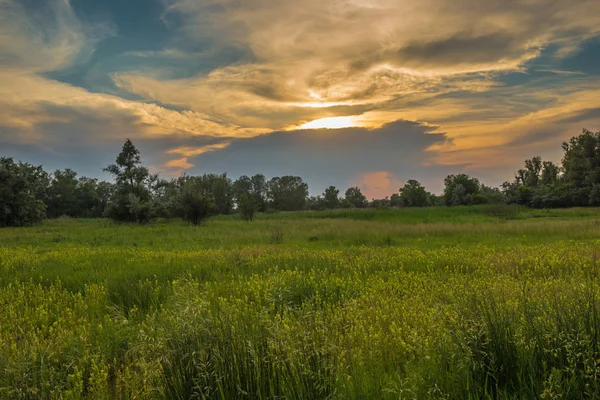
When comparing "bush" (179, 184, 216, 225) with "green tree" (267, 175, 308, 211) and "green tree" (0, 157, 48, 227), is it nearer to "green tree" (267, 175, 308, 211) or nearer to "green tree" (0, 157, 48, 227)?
"green tree" (0, 157, 48, 227)

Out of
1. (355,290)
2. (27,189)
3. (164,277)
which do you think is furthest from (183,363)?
(27,189)

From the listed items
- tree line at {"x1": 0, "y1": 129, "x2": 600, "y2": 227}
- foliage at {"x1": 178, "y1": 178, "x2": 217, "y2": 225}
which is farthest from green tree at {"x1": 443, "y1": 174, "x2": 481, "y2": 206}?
foliage at {"x1": 178, "y1": 178, "x2": 217, "y2": 225}

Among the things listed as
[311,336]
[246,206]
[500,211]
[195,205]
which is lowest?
[500,211]

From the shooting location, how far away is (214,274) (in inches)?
388

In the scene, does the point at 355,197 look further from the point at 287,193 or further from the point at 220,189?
the point at 220,189

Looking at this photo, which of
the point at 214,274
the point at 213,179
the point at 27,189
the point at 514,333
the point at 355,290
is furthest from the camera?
the point at 213,179

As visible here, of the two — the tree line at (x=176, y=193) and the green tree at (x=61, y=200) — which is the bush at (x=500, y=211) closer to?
the tree line at (x=176, y=193)

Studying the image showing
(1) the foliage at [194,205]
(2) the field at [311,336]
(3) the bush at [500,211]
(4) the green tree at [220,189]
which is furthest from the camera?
(4) the green tree at [220,189]

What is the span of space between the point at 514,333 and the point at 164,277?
340 inches

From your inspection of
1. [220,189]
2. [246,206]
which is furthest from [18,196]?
[220,189]

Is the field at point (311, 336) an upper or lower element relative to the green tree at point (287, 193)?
lower

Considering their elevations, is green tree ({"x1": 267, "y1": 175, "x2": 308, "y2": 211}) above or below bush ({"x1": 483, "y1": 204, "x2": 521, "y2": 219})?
above

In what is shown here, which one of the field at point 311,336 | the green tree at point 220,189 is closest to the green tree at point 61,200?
the green tree at point 220,189

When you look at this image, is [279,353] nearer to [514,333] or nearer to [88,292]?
[514,333]
